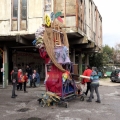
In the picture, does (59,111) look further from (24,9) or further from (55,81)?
(24,9)

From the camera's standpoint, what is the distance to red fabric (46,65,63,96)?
10445 mm

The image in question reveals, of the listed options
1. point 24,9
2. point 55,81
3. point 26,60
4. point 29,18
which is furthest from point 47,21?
point 26,60

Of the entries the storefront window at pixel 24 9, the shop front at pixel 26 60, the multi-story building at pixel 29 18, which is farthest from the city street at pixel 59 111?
the shop front at pixel 26 60

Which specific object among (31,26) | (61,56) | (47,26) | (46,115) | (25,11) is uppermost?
(25,11)

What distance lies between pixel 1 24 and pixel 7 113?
11.0 meters

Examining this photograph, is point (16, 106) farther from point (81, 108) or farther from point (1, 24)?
point (1, 24)

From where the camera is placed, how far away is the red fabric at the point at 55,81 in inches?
411

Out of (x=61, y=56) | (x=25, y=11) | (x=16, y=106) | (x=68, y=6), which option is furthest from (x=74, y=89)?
(x=25, y=11)

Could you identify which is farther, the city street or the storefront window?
the storefront window

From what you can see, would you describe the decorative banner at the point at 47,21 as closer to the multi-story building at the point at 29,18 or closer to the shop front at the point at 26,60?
the multi-story building at the point at 29,18

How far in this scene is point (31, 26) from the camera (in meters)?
17.9

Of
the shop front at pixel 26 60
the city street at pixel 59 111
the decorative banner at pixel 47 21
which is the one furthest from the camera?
the shop front at pixel 26 60

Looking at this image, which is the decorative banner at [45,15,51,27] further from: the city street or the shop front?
the shop front

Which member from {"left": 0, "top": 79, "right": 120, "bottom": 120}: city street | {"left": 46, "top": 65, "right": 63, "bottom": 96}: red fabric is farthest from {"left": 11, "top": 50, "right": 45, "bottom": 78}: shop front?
{"left": 46, "top": 65, "right": 63, "bottom": 96}: red fabric
